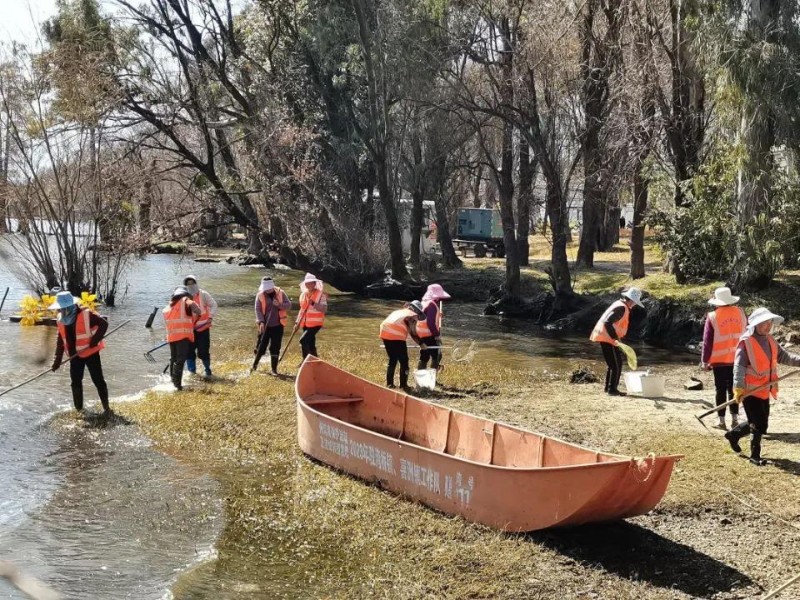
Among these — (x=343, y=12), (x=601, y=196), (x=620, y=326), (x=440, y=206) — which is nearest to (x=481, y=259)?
(x=440, y=206)

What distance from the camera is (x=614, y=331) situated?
15.0m

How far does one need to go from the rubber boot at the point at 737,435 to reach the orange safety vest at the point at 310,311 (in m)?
8.06

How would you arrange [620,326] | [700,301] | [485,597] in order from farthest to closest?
[700,301] < [620,326] < [485,597]

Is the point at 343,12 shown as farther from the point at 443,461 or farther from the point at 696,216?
Result: the point at 443,461

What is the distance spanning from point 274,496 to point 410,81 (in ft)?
71.6

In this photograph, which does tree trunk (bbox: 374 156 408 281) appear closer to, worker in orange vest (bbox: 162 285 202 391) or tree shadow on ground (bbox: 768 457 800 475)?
worker in orange vest (bbox: 162 285 202 391)

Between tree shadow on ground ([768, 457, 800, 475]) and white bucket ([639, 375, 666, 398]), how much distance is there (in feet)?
14.0

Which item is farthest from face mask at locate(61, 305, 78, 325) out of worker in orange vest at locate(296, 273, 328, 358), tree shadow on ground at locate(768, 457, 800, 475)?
tree shadow on ground at locate(768, 457, 800, 475)

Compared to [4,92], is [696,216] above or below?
below

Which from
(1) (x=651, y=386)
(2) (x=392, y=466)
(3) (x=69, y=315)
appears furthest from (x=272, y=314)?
(2) (x=392, y=466)

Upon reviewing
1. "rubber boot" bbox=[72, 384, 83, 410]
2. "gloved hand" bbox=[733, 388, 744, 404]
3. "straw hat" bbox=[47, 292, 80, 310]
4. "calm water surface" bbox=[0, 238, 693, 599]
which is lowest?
"calm water surface" bbox=[0, 238, 693, 599]

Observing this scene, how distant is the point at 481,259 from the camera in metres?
47.1

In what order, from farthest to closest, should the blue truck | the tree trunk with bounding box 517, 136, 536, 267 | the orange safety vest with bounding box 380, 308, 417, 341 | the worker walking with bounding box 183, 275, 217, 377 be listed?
the blue truck → the tree trunk with bounding box 517, 136, 536, 267 → the worker walking with bounding box 183, 275, 217, 377 → the orange safety vest with bounding box 380, 308, 417, 341

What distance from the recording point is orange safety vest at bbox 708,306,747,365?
1252 cm
